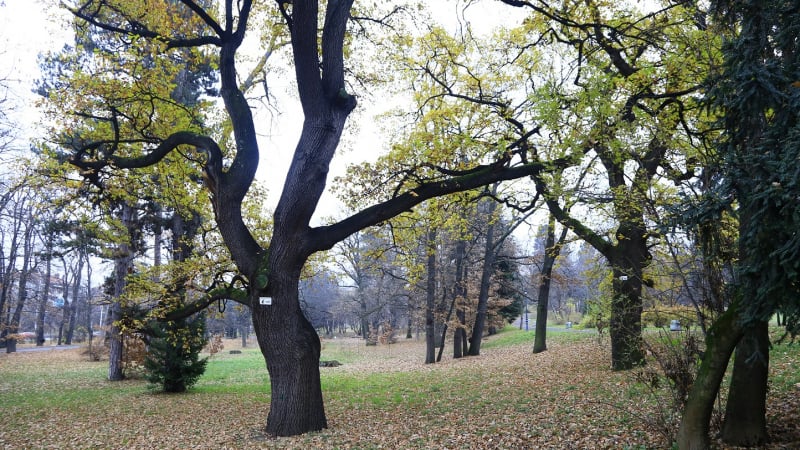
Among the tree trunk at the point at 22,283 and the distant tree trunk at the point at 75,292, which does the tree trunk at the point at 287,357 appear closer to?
the tree trunk at the point at 22,283

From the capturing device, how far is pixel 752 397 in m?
4.88

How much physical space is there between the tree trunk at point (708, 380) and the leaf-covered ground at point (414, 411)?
24.8 inches

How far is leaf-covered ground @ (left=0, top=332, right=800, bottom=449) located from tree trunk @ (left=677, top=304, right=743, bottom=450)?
2.07ft

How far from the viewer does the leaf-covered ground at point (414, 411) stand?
6340mm

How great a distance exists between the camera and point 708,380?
4605 mm

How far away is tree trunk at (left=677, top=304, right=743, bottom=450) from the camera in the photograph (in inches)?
176

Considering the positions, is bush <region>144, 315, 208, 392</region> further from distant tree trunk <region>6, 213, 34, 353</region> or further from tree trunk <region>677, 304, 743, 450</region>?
distant tree trunk <region>6, 213, 34, 353</region>

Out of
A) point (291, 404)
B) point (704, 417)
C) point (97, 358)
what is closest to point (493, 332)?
point (97, 358)

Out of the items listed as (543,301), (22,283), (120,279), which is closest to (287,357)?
(120,279)

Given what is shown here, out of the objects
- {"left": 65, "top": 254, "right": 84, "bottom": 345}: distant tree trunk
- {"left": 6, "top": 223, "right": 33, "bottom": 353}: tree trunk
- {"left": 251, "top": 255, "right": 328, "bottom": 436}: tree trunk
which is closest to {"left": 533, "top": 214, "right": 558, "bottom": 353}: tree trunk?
{"left": 251, "top": 255, "right": 328, "bottom": 436}: tree trunk

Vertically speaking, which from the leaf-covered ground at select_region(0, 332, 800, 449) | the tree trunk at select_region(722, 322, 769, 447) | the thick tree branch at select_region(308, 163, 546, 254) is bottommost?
the leaf-covered ground at select_region(0, 332, 800, 449)

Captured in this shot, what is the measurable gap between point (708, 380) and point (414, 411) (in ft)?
18.2

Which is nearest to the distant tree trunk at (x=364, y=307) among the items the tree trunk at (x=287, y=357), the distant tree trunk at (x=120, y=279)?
the distant tree trunk at (x=120, y=279)

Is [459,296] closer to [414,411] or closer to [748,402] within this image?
[414,411]
